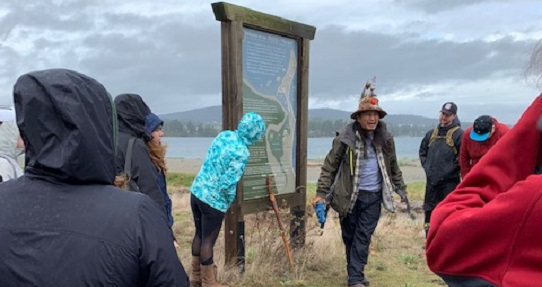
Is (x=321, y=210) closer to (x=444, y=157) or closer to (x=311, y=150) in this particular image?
(x=444, y=157)

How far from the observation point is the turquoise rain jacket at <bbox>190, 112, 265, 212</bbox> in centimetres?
459

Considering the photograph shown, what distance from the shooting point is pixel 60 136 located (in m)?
1.51

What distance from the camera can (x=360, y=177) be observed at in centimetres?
518

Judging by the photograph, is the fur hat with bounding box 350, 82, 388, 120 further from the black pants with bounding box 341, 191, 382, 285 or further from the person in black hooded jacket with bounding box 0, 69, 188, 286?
the person in black hooded jacket with bounding box 0, 69, 188, 286

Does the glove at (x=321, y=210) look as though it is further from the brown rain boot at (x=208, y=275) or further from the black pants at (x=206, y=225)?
the brown rain boot at (x=208, y=275)

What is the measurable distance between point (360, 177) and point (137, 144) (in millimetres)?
2319

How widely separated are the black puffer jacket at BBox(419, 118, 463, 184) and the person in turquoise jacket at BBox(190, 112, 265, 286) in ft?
10.1

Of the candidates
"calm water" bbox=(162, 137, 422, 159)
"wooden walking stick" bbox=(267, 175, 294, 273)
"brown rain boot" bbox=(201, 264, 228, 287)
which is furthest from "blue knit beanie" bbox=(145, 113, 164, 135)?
"calm water" bbox=(162, 137, 422, 159)

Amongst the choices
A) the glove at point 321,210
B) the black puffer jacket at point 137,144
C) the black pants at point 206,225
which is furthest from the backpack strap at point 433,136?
the black puffer jacket at point 137,144

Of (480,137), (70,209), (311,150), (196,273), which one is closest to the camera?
(70,209)

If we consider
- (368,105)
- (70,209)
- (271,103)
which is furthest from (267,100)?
(70,209)

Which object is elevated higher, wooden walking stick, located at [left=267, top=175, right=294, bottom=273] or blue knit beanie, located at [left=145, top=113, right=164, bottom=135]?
blue knit beanie, located at [left=145, top=113, right=164, bottom=135]

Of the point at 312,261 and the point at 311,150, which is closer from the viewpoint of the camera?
the point at 312,261

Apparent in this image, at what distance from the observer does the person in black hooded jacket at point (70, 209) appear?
4.81 ft
